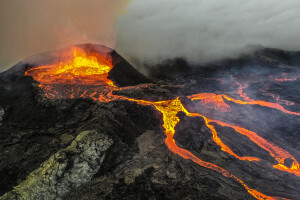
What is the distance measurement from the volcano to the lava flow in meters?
0.12

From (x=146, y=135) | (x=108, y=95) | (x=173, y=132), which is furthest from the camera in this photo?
(x=108, y=95)

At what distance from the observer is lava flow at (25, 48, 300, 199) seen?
1540 centimetres

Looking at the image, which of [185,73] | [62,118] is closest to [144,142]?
[62,118]

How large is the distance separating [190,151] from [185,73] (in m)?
19.2

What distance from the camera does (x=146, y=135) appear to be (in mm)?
18516

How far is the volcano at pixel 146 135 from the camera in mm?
13055

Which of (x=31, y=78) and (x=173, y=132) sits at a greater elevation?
(x=31, y=78)

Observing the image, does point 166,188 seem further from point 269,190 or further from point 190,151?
point 269,190

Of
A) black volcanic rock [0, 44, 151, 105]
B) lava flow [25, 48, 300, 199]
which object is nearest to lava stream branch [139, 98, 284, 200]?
lava flow [25, 48, 300, 199]

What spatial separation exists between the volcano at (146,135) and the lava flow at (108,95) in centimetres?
12

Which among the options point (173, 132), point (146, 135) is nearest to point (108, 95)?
point (146, 135)

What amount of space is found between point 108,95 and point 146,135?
839cm

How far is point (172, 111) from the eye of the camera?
2203 centimetres

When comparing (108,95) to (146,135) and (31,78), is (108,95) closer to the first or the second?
(146,135)
